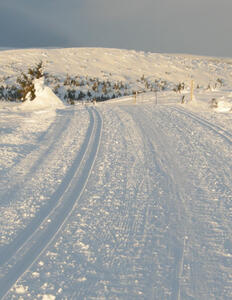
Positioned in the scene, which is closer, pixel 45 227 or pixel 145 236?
pixel 145 236

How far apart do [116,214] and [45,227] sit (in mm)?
1152

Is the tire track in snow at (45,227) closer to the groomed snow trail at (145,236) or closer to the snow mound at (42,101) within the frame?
the groomed snow trail at (145,236)

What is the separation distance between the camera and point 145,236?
4438 millimetres

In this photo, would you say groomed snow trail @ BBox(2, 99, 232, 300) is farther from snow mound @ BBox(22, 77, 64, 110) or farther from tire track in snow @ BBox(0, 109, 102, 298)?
snow mound @ BBox(22, 77, 64, 110)

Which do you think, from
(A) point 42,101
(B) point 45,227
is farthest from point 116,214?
(A) point 42,101

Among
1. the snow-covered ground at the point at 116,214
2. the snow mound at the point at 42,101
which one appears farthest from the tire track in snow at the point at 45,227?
the snow mound at the point at 42,101

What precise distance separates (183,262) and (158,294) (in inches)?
25.6

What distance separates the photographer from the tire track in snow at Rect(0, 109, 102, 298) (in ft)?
12.1

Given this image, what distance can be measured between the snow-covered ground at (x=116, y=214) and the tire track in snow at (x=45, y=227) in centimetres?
1

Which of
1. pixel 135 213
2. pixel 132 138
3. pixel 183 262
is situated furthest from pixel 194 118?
pixel 183 262

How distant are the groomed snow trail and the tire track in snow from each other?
98mm

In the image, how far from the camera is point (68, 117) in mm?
15789

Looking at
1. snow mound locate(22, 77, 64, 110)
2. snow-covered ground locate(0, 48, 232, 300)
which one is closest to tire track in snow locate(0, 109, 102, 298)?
snow-covered ground locate(0, 48, 232, 300)

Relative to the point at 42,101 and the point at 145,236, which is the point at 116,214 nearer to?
the point at 145,236
